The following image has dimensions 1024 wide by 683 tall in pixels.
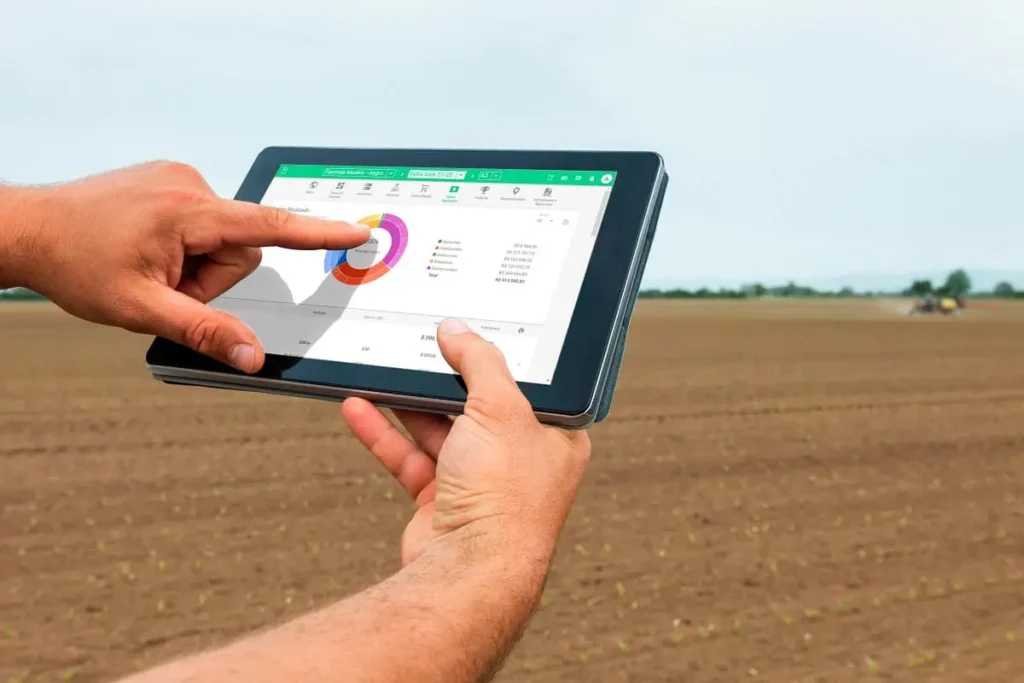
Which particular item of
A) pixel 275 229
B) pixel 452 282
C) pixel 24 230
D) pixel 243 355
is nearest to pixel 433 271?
pixel 452 282

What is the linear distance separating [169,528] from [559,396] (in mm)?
5743

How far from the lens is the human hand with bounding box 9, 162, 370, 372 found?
2205 mm

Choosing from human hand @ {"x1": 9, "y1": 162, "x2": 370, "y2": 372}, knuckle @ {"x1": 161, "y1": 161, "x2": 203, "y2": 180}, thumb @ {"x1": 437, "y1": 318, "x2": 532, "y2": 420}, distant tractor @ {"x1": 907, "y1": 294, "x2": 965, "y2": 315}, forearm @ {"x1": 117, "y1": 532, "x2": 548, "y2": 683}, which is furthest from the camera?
distant tractor @ {"x1": 907, "y1": 294, "x2": 965, "y2": 315}

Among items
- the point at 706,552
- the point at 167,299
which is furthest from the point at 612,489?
the point at 167,299

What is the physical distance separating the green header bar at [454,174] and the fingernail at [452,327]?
46 cm

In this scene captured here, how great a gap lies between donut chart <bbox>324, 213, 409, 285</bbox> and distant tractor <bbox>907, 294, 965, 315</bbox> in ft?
193

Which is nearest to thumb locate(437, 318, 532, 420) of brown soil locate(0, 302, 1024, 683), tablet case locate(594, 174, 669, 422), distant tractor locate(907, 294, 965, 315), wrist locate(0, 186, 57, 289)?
tablet case locate(594, 174, 669, 422)

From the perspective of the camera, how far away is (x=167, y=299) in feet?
7.30

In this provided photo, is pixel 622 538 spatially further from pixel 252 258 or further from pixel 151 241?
pixel 151 241

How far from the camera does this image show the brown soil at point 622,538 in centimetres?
505

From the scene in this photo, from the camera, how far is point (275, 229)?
7.23 ft

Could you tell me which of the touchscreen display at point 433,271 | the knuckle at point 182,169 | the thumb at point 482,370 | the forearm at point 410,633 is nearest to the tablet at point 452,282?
the touchscreen display at point 433,271

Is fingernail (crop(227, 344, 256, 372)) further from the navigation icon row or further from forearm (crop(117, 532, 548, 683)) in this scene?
forearm (crop(117, 532, 548, 683))

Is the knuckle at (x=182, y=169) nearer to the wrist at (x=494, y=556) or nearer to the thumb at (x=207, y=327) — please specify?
the thumb at (x=207, y=327)
